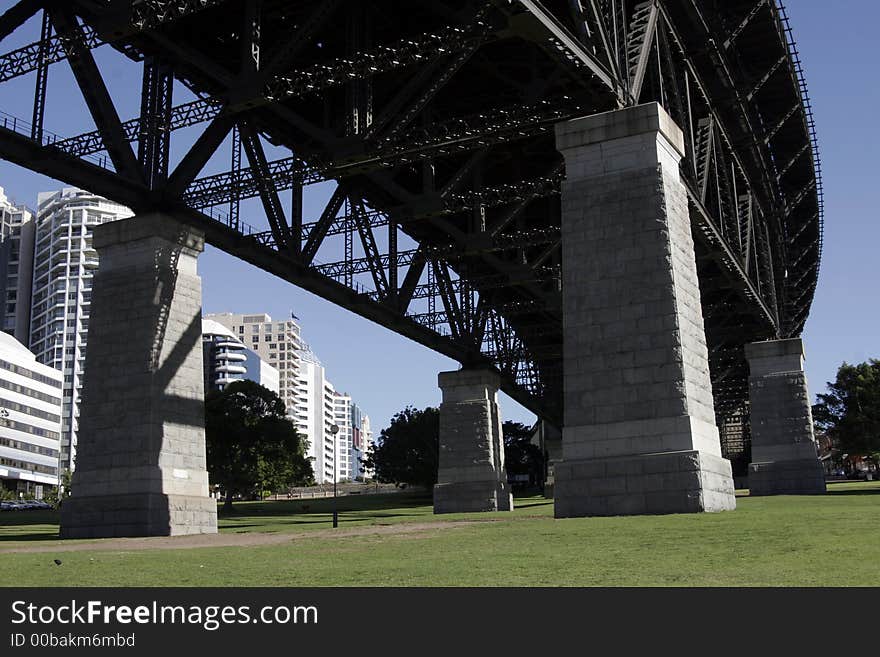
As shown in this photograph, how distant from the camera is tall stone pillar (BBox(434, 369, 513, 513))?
54.3 metres

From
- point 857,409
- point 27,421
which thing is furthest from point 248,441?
point 27,421

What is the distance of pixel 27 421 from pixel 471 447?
373 ft

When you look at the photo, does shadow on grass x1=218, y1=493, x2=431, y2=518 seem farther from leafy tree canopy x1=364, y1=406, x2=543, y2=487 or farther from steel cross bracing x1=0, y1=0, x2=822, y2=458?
steel cross bracing x1=0, y1=0, x2=822, y2=458

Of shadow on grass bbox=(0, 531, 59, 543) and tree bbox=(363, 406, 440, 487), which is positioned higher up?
tree bbox=(363, 406, 440, 487)

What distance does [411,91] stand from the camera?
31.3 m

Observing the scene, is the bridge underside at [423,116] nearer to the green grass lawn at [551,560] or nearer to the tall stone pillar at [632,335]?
the tall stone pillar at [632,335]

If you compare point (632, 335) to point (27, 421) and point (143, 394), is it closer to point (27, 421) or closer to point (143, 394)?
point (143, 394)

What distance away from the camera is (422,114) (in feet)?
133

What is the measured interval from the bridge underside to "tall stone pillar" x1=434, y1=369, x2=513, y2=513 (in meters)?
2.07

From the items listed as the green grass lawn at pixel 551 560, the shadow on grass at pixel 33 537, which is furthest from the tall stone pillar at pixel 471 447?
the green grass lawn at pixel 551 560

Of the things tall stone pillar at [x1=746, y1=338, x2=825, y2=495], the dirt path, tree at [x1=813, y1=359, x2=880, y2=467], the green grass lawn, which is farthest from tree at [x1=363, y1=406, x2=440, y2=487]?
the green grass lawn

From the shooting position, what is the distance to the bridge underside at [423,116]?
28672mm

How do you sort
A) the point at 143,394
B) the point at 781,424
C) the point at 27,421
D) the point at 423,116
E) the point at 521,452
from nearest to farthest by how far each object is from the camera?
the point at 143,394, the point at 423,116, the point at 781,424, the point at 521,452, the point at 27,421
